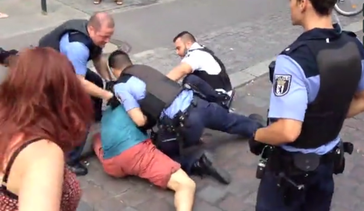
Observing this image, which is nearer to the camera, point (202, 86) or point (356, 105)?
point (356, 105)

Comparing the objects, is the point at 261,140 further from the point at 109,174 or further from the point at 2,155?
the point at 109,174

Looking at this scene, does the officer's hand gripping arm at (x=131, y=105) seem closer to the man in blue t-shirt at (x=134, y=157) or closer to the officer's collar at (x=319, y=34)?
the man in blue t-shirt at (x=134, y=157)

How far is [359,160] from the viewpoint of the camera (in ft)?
16.7

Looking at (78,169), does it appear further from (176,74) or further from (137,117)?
(176,74)

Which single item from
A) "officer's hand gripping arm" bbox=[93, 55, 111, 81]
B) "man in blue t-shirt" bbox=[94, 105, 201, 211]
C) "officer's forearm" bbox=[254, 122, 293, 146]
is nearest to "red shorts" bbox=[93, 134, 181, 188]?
"man in blue t-shirt" bbox=[94, 105, 201, 211]

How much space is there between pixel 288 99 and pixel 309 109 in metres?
0.15

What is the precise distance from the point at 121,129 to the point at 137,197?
0.52 m

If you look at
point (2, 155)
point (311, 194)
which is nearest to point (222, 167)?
point (311, 194)

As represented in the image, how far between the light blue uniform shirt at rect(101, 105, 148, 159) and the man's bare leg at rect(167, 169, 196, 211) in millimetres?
403

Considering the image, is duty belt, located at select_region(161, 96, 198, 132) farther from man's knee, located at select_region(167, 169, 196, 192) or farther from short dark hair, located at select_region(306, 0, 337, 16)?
short dark hair, located at select_region(306, 0, 337, 16)

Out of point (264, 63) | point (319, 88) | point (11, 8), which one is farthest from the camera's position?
point (11, 8)

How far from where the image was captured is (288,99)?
9.11 feet

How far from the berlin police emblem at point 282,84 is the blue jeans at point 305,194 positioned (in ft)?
1.68

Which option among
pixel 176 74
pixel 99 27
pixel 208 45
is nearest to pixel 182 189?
pixel 176 74
